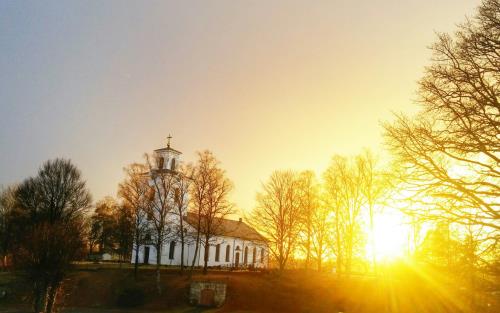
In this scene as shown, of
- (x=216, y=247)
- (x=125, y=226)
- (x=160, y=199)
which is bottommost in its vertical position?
(x=216, y=247)

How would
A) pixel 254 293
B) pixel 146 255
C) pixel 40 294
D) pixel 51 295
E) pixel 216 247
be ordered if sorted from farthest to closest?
pixel 216 247 → pixel 146 255 → pixel 254 293 → pixel 51 295 → pixel 40 294

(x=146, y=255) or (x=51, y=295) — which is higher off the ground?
(x=146, y=255)

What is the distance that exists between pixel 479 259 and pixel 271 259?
Answer: 38694 millimetres

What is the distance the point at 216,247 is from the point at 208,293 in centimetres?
2759

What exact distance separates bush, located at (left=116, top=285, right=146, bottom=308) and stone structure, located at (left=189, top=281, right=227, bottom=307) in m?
5.09

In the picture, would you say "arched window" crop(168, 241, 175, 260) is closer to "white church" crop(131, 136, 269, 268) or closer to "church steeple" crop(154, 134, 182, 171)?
"white church" crop(131, 136, 269, 268)

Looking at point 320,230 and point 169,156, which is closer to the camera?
point 320,230

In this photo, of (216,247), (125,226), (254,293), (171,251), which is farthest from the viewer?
(216,247)

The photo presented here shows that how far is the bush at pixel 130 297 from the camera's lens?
3758cm

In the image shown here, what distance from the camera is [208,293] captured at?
36.1m

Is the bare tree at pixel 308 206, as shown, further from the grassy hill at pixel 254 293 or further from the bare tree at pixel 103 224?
the bare tree at pixel 103 224

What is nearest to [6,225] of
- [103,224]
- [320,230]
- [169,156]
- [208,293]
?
[103,224]

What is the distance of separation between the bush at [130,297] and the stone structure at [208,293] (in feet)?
16.7

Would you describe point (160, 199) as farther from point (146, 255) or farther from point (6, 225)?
point (6, 225)
